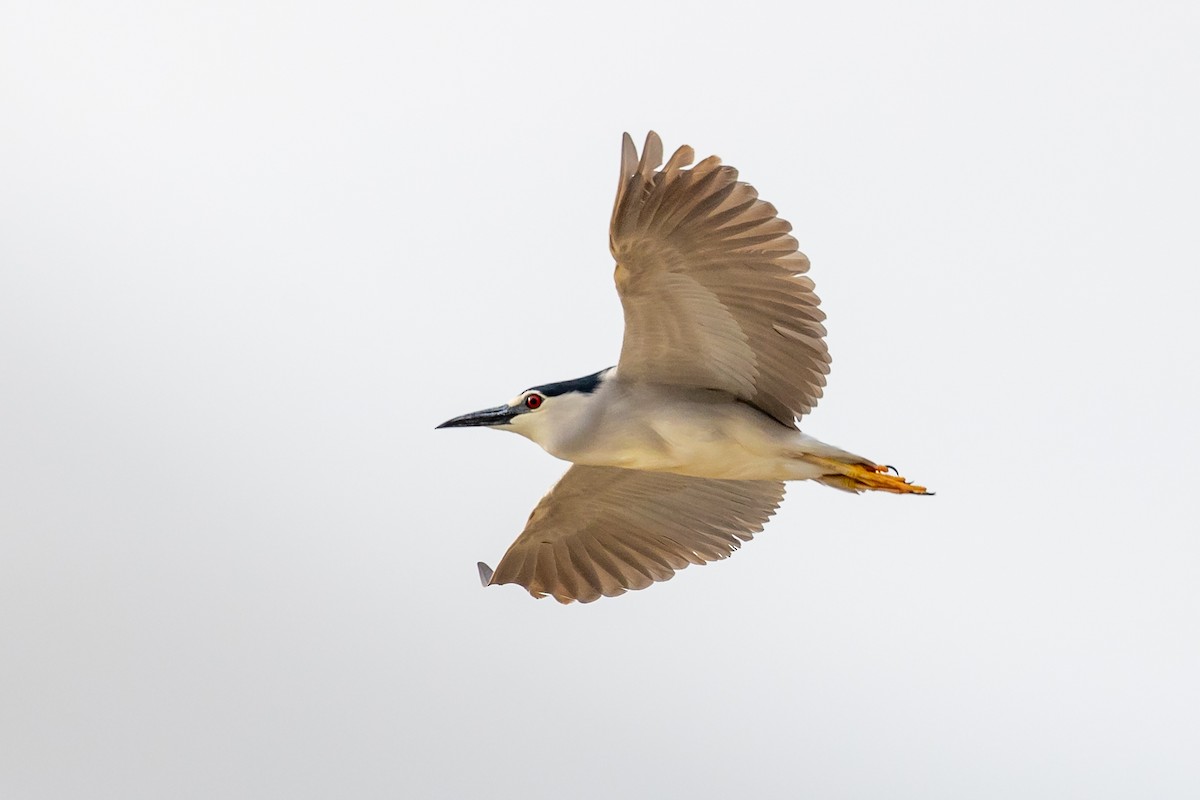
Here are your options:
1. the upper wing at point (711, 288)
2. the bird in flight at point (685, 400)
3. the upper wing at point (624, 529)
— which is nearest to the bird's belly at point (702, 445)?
the bird in flight at point (685, 400)

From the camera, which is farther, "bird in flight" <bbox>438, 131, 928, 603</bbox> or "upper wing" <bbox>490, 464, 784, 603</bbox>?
"upper wing" <bbox>490, 464, 784, 603</bbox>

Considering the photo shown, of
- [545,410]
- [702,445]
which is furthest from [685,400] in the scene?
[545,410]

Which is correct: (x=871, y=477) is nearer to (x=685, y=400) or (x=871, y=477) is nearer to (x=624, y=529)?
(x=685, y=400)

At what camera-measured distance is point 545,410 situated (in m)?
8.47

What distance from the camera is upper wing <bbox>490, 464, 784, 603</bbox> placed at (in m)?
9.32

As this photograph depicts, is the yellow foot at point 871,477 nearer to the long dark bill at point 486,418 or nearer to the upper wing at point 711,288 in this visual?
the upper wing at point 711,288

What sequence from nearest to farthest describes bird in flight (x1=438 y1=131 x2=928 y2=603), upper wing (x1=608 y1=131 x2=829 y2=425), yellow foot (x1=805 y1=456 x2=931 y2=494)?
upper wing (x1=608 y1=131 x2=829 y2=425)
bird in flight (x1=438 y1=131 x2=928 y2=603)
yellow foot (x1=805 y1=456 x2=931 y2=494)

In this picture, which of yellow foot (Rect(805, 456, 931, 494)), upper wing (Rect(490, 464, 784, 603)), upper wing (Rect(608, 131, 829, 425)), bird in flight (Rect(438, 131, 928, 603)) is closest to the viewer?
upper wing (Rect(608, 131, 829, 425))

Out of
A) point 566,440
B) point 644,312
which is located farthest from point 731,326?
point 566,440

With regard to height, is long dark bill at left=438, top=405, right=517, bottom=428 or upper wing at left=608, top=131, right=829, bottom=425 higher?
upper wing at left=608, top=131, right=829, bottom=425

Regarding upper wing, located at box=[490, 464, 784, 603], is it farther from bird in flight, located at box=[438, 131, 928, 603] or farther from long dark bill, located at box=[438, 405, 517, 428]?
long dark bill, located at box=[438, 405, 517, 428]

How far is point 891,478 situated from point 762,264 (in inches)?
49.7

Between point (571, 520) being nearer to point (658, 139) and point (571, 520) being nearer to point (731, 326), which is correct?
point (731, 326)

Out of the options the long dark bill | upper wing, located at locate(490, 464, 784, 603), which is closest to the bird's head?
the long dark bill
